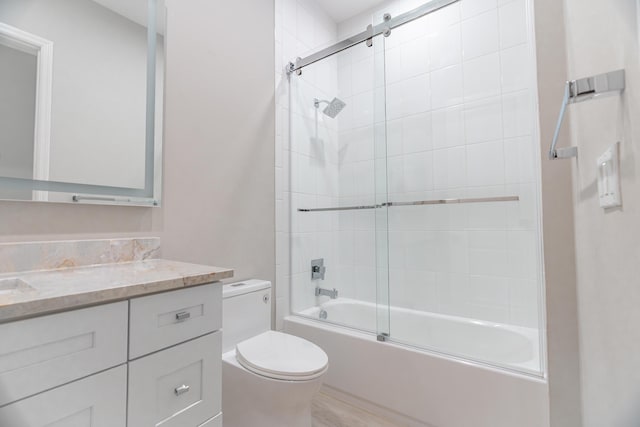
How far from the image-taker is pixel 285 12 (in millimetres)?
2174

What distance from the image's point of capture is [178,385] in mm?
889

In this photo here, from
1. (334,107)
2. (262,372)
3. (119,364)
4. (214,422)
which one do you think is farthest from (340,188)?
(119,364)

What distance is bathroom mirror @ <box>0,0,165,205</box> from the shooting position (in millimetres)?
1024

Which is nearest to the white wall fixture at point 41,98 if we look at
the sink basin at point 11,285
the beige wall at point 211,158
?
the beige wall at point 211,158

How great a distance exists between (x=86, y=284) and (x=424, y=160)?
80.6 inches

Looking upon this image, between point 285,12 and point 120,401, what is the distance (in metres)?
2.43

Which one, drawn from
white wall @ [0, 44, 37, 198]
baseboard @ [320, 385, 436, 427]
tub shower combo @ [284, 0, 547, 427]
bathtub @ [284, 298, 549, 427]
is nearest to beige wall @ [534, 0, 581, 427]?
bathtub @ [284, 298, 549, 427]

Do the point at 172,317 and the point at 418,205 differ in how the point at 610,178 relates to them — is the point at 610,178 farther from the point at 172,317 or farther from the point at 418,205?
the point at 418,205

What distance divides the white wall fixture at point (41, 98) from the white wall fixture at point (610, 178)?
1.62 metres

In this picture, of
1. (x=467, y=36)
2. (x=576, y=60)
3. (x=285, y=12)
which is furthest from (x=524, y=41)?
(x=285, y=12)

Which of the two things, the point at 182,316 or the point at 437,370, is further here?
the point at 437,370

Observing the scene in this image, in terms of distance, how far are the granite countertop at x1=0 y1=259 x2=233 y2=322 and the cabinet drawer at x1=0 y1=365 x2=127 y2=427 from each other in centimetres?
18

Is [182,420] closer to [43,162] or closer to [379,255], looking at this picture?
[43,162]

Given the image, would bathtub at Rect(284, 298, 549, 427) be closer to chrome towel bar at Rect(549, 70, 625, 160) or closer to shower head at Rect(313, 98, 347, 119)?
chrome towel bar at Rect(549, 70, 625, 160)
